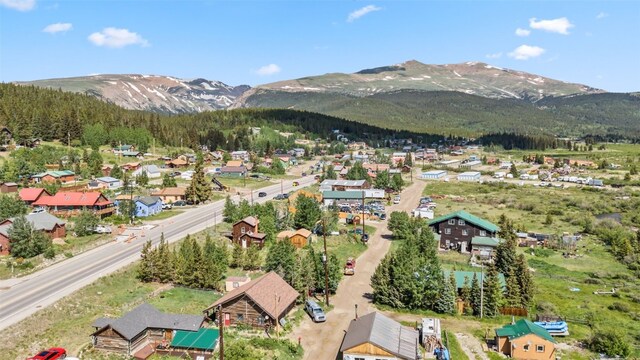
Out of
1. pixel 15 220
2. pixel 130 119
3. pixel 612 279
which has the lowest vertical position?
pixel 612 279

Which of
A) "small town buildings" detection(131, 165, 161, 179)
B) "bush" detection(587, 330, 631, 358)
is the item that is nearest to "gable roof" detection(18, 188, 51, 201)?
"small town buildings" detection(131, 165, 161, 179)

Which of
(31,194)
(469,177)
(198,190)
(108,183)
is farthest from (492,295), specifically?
(469,177)

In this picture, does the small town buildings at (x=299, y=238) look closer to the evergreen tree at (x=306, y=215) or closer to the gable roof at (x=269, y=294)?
the evergreen tree at (x=306, y=215)

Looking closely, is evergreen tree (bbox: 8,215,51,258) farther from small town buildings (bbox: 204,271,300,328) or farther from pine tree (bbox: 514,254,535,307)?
pine tree (bbox: 514,254,535,307)

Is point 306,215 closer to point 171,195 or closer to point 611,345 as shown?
point 171,195

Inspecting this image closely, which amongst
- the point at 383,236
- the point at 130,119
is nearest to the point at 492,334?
the point at 383,236

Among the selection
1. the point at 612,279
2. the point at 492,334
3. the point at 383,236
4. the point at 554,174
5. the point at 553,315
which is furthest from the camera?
the point at 554,174

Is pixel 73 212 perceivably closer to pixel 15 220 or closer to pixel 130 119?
pixel 15 220
